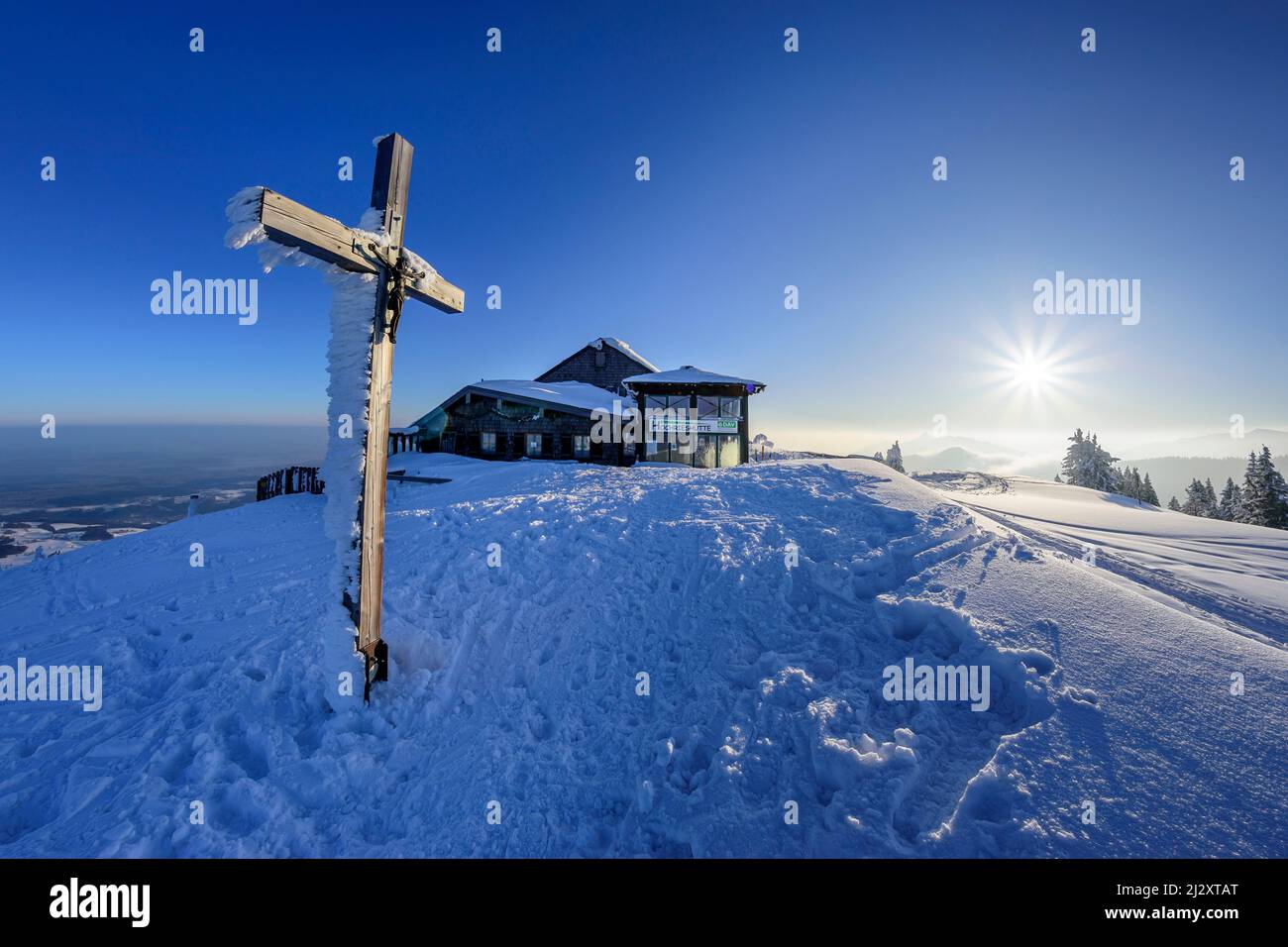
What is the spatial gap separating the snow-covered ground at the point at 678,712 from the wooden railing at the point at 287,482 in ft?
35.5

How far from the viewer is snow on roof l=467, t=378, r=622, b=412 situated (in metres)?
23.1

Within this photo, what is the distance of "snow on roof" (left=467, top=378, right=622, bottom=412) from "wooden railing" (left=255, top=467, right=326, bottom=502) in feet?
31.8

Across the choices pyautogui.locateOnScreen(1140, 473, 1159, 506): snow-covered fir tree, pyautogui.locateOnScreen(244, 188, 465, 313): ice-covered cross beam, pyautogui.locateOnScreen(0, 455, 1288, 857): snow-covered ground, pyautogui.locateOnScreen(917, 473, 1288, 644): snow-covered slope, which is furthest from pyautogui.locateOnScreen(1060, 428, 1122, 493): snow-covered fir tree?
pyautogui.locateOnScreen(244, 188, 465, 313): ice-covered cross beam

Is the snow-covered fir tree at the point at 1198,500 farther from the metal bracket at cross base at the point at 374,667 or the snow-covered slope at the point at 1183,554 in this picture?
the metal bracket at cross base at the point at 374,667

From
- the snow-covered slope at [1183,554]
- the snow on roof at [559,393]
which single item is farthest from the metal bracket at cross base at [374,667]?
the snow on roof at [559,393]

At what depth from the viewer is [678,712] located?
4.14m

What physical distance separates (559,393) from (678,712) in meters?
23.3

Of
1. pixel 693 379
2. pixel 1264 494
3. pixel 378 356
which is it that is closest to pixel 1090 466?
pixel 1264 494

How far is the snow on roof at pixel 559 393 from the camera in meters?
23.1

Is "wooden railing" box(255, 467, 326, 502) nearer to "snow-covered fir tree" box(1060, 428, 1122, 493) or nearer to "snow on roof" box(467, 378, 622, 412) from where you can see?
"snow on roof" box(467, 378, 622, 412)

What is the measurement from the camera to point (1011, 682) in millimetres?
3688

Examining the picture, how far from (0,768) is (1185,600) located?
12.7 metres
